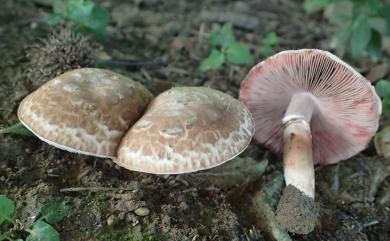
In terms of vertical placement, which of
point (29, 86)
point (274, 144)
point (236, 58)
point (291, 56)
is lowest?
point (274, 144)

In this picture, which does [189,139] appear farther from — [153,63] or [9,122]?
[153,63]

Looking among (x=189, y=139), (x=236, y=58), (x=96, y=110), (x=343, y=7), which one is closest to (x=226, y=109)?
(x=189, y=139)

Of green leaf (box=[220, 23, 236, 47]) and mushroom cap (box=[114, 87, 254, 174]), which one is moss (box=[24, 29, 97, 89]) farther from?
green leaf (box=[220, 23, 236, 47])

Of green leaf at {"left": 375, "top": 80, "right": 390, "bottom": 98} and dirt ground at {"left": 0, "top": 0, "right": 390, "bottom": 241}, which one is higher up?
green leaf at {"left": 375, "top": 80, "right": 390, "bottom": 98}

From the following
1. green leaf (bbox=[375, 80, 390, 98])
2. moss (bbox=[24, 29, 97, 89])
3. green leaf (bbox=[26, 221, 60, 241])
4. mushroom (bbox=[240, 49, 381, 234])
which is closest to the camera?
green leaf (bbox=[26, 221, 60, 241])

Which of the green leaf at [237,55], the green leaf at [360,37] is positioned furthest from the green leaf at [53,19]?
the green leaf at [360,37]

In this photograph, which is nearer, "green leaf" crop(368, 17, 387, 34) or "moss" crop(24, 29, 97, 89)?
"moss" crop(24, 29, 97, 89)

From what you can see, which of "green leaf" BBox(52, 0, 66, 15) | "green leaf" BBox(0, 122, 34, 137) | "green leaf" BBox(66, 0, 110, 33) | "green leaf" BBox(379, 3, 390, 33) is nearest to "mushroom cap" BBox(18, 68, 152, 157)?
"green leaf" BBox(0, 122, 34, 137)
